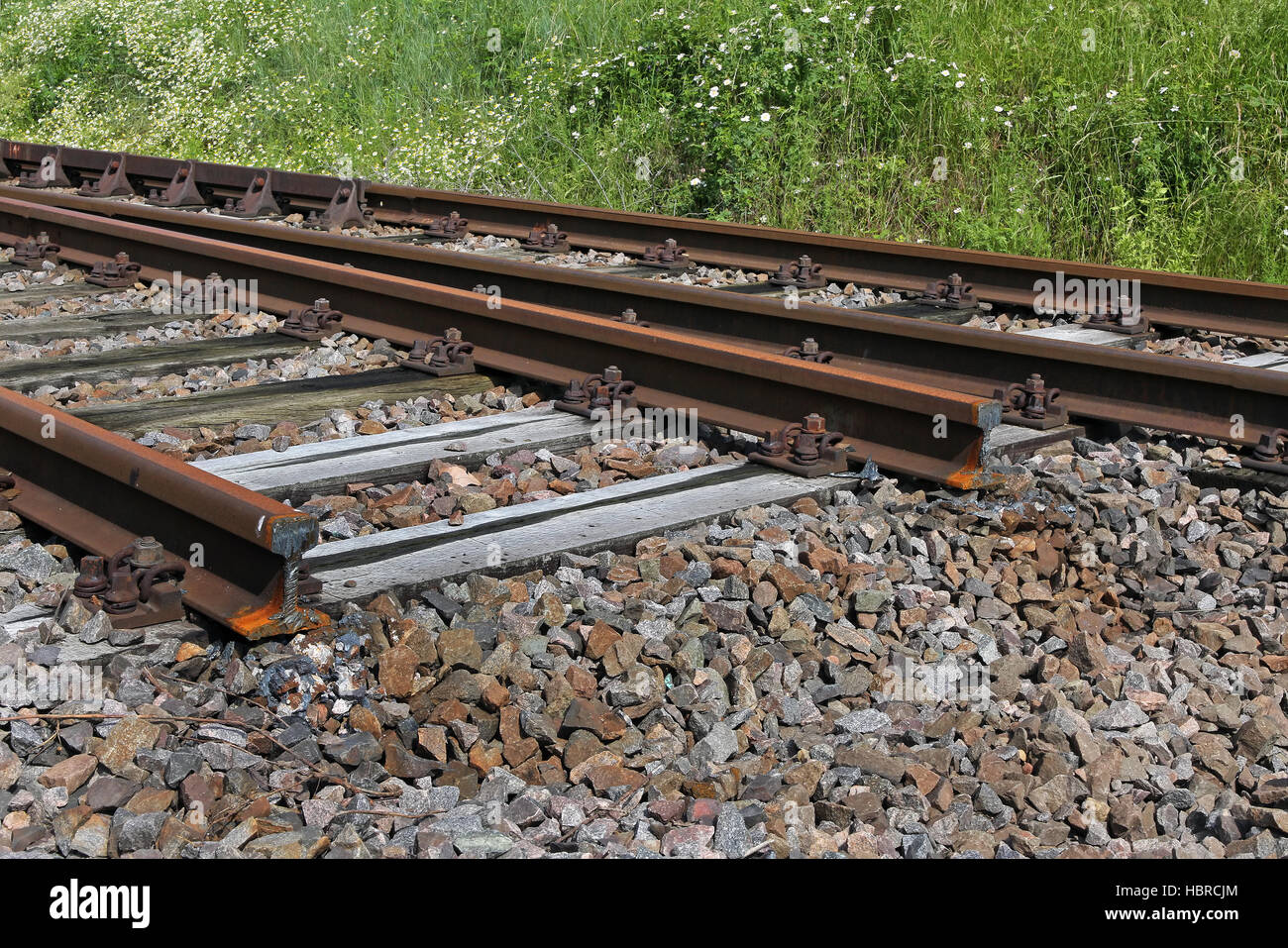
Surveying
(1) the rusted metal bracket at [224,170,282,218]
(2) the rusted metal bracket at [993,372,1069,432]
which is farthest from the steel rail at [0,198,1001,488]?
(1) the rusted metal bracket at [224,170,282,218]

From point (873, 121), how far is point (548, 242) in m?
2.59

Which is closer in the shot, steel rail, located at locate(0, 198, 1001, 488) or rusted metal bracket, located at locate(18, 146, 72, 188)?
steel rail, located at locate(0, 198, 1001, 488)

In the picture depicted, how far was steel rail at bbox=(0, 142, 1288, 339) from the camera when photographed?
19.9 ft

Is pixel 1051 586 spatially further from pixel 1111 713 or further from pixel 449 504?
pixel 449 504

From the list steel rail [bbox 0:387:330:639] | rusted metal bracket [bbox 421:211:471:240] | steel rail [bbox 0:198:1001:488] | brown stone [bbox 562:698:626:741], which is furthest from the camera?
rusted metal bracket [bbox 421:211:471:240]

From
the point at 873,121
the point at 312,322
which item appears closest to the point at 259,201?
the point at 873,121

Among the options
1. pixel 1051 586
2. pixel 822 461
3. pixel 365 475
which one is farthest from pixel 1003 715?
pixel 365 475

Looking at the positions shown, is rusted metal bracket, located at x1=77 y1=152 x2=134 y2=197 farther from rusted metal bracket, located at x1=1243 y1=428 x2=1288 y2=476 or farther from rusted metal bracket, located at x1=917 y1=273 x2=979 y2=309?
rusted metal bracket, located at x1=1243 y1=428 x2=1288 y2=476

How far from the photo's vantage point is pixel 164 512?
11.0 feet

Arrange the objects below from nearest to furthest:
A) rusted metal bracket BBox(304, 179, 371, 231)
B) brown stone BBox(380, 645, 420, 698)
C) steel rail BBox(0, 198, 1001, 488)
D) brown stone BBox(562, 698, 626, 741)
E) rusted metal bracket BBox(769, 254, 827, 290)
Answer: brown stone BBox(562, 698, 626, 741)
brown stone BBox(380, 645, 420, 698)
steel rail BBox(0, 198, 1001, 488)
rusted metal bracket BBox(769, 254, 827, 290)
rusted metal bracket BBox(304, 179, 371, 231)

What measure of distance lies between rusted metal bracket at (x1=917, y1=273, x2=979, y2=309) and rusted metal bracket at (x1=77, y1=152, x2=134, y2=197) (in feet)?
25.7

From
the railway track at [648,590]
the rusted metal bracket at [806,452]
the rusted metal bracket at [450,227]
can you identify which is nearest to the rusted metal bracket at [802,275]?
the railway track at [648,590]

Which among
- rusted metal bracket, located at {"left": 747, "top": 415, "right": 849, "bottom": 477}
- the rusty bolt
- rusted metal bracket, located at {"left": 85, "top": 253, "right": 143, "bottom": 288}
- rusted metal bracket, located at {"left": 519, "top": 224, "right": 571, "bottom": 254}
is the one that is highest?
rusted metal bracket, located at {"left": 519, "top": 224, "right": 571, "bottom": 254}

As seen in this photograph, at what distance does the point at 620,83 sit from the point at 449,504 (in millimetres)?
8593
